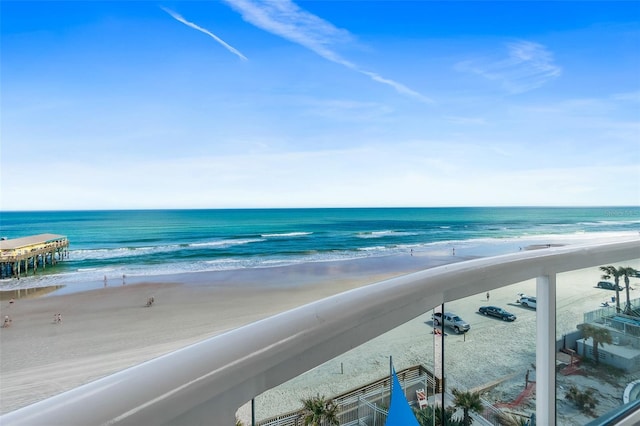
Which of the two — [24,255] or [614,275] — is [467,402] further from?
[24,255]

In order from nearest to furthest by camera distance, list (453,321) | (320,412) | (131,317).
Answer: (320,412)
(453,321)
(131,317)

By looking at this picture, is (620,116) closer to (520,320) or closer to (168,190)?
(520,320)

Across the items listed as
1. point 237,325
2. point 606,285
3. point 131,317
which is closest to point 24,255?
point 131,317

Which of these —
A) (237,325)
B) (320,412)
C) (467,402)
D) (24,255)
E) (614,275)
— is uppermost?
(614,275)

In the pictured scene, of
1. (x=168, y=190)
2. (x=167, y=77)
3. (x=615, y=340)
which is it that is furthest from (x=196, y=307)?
(x=168, y=190)

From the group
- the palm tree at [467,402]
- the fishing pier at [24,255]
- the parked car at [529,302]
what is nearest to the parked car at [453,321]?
the palm tree at [467,402]

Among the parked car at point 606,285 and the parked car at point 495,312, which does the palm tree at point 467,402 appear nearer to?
the parked car at point 495,312
